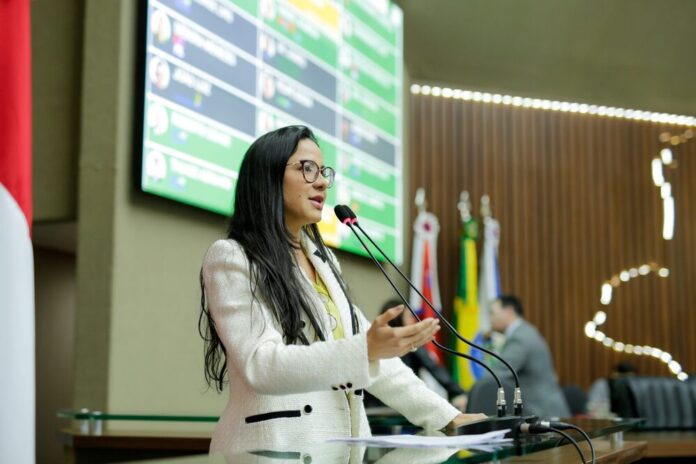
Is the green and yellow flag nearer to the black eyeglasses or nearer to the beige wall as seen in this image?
the beige wall

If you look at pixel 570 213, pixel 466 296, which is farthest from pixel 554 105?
pixel 466 296

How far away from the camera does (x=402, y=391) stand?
2.35m

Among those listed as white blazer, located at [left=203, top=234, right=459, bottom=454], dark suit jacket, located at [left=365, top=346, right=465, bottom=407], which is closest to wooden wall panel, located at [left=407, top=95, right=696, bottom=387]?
dark suit jacket, located at [left=365, top=346, right=465, bottom=407]

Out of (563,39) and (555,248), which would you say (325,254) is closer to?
(563,39)

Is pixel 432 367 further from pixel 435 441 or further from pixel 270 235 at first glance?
pixel 435 441

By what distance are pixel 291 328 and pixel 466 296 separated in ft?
22.0

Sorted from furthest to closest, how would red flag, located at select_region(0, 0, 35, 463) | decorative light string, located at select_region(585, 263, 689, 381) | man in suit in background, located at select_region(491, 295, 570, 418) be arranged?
1. decorative light string, located at select_region(585, 263, 689, 381)
2. man in suit in background, located at select_region(491, 295, 570, 418)
3. red flag, located at select_region(0, 0, 35, 463)

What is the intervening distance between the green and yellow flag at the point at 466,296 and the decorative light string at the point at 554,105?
4.15 feet

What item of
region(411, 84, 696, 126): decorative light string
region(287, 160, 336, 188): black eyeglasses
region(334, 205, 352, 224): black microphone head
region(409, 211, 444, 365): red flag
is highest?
region(411, 84, 696, 126): decorative light string

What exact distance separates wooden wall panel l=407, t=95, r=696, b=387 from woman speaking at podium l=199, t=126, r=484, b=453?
6.83 metres

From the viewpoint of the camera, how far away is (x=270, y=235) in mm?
2148

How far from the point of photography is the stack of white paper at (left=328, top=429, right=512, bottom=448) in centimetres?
174

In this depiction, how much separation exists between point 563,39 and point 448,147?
5.21ft

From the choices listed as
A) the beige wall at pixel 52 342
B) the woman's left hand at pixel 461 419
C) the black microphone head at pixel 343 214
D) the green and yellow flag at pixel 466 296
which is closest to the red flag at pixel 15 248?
the black microphone head at pixel 343 214
